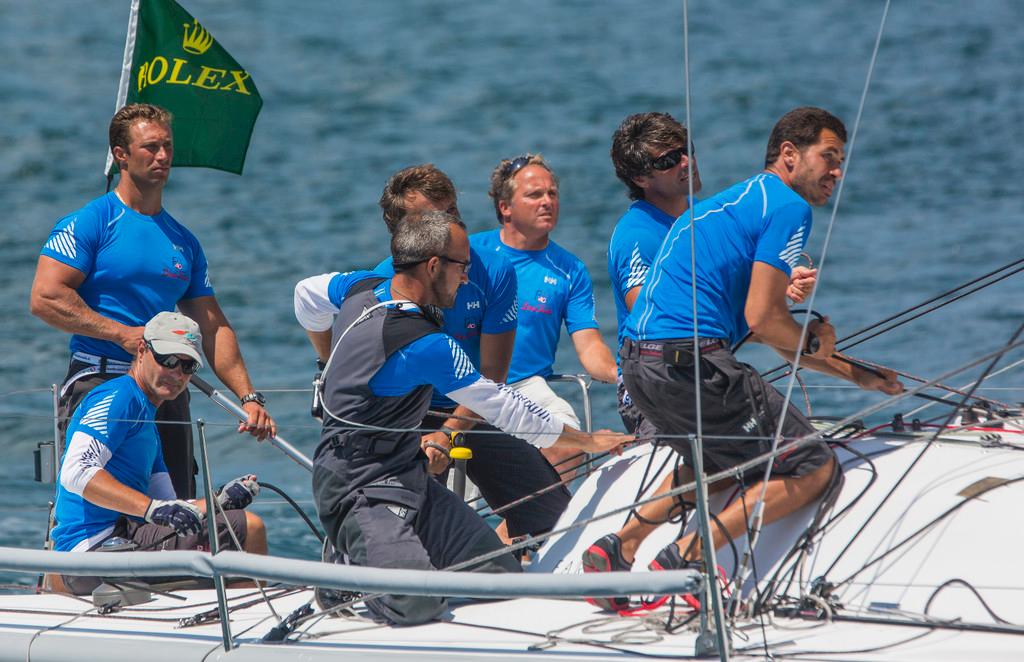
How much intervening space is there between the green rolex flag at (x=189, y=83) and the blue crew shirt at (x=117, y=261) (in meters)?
1.08

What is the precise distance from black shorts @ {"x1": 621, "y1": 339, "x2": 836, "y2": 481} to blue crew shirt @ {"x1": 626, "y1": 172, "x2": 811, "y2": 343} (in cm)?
8

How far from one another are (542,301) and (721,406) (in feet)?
4.83

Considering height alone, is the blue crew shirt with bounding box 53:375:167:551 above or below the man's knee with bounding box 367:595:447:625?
above

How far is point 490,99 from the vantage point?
73.9 ft

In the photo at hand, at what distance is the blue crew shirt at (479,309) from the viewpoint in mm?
4520

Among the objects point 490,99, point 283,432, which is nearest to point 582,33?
point 490,99

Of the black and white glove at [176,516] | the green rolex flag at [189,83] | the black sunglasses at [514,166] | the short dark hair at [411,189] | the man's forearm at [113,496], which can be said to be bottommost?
the black and white glove at [176,516]

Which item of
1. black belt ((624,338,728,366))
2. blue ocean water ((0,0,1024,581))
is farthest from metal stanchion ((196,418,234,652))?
blue ocean water ((0,0,1024,581))

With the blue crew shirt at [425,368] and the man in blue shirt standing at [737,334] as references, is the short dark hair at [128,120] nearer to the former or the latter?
the blue crew shirt at [425,368]

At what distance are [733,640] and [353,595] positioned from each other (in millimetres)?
1101

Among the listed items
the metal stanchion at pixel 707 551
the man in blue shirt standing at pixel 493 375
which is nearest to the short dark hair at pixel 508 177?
the man in blue shirt standing at pixel 493 375

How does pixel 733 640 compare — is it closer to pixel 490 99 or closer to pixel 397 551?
pixel 397 551

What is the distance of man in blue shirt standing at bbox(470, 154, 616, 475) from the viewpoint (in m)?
4.94

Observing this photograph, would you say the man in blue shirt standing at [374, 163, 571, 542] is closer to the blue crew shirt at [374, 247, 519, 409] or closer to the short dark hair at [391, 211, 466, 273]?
the blue crew shirt at [374, 247, 519, 409]
